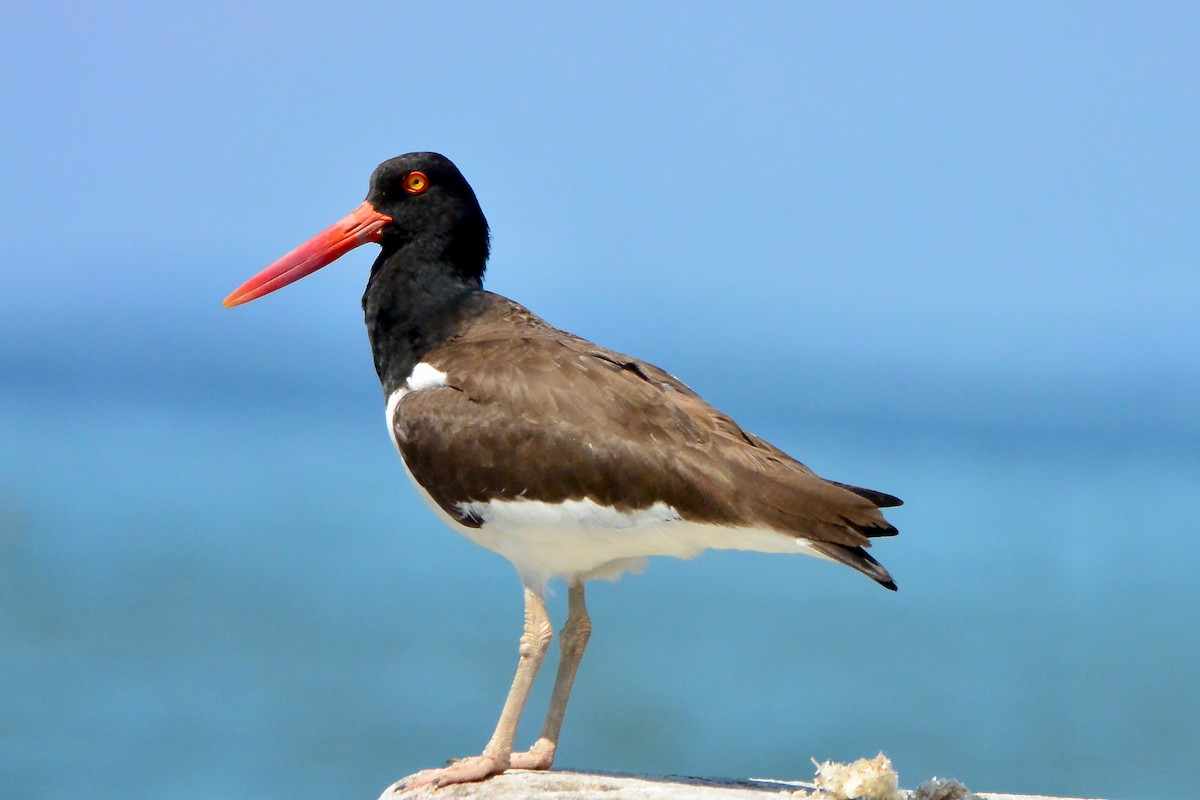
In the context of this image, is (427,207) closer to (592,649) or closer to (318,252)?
(318,252)

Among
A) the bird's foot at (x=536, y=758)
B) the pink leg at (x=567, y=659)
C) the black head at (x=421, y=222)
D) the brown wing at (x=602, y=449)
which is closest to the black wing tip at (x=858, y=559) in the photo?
the brown wing at (x=602, y=449)

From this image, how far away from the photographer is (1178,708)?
2014 centimetres

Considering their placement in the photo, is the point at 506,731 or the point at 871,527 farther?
the point at 506,731

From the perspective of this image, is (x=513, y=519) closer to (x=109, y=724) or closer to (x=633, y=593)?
(x=109, y=724)

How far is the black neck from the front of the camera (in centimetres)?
741

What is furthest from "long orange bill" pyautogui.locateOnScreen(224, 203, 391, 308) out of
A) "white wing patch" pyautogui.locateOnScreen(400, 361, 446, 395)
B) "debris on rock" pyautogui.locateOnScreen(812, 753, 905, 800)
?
"debris on rock" pyautogui.locateOnScreen(812, 753, 905, 800)

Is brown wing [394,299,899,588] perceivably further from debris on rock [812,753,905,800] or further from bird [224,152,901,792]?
debris on rock [812,753,905,800]

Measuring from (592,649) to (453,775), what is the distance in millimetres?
16536

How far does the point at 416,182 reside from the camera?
777 cm

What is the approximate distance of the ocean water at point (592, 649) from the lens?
57.0 feet

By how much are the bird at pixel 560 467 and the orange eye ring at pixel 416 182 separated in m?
0.43

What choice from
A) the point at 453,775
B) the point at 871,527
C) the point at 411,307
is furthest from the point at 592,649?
the point at 871,527

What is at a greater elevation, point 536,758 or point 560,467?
point 560,467

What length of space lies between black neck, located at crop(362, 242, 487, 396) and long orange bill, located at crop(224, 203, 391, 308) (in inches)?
9.4
